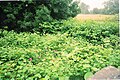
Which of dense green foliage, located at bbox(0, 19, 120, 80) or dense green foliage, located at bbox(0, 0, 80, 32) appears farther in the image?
dense green foliage, located at bbox(0, 0, 80, 32)

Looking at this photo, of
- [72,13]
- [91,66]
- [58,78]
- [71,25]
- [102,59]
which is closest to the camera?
[58,78]

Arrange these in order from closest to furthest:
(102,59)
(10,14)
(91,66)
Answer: (91,66) → (102,59) → (10,14)

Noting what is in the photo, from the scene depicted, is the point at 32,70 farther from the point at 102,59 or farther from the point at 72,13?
the point at 72,13

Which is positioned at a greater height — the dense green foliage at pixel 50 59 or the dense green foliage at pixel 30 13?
the dense green foliage at pixel 30 13

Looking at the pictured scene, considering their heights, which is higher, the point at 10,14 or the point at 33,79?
the point at 10,14

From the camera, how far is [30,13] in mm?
7199

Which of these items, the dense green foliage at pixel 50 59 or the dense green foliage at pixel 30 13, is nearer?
the dense green foliage at pixel 50 59

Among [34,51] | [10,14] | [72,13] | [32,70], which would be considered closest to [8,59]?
[34,51]

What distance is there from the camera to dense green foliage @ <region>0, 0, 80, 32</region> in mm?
6980

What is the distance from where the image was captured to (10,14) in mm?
7164

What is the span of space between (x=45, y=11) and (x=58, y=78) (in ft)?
13.5

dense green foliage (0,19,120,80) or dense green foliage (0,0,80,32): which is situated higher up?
dense green foliage (0,0,80,32)

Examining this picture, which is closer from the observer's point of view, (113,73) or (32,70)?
(113,73)

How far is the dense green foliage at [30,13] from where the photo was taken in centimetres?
698
